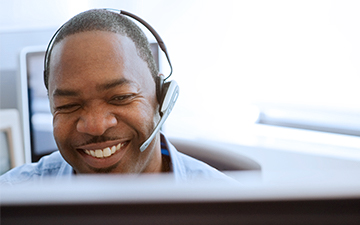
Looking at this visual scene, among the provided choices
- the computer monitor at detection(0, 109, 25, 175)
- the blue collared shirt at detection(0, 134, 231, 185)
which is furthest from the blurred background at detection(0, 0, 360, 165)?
the blue collared shirt at detection(0, 134, 231, 185)

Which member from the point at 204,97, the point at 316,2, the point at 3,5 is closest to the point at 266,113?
the point at 204,97

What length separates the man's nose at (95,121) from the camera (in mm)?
668

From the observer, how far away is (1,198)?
0.20m

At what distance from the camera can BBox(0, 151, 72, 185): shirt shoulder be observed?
86 centimetres

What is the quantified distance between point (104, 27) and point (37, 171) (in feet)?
1.42

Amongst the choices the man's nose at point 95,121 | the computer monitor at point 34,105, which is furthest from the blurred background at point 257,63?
the man's nose at point 95,121

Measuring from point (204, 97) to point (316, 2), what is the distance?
55 cm

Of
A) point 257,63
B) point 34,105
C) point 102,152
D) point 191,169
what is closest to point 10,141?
point 34,105

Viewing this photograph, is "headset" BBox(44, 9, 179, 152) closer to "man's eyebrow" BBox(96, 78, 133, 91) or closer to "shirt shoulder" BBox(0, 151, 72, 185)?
"man's eyebrow" BBox(96, 78, 133, 91)

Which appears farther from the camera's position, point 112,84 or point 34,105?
point 34,105

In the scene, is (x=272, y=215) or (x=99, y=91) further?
(x=99, y=91)

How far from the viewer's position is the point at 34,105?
3.53 feet

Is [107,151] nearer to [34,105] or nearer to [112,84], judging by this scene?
[112,84]

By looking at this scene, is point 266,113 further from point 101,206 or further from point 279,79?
point 101,206
